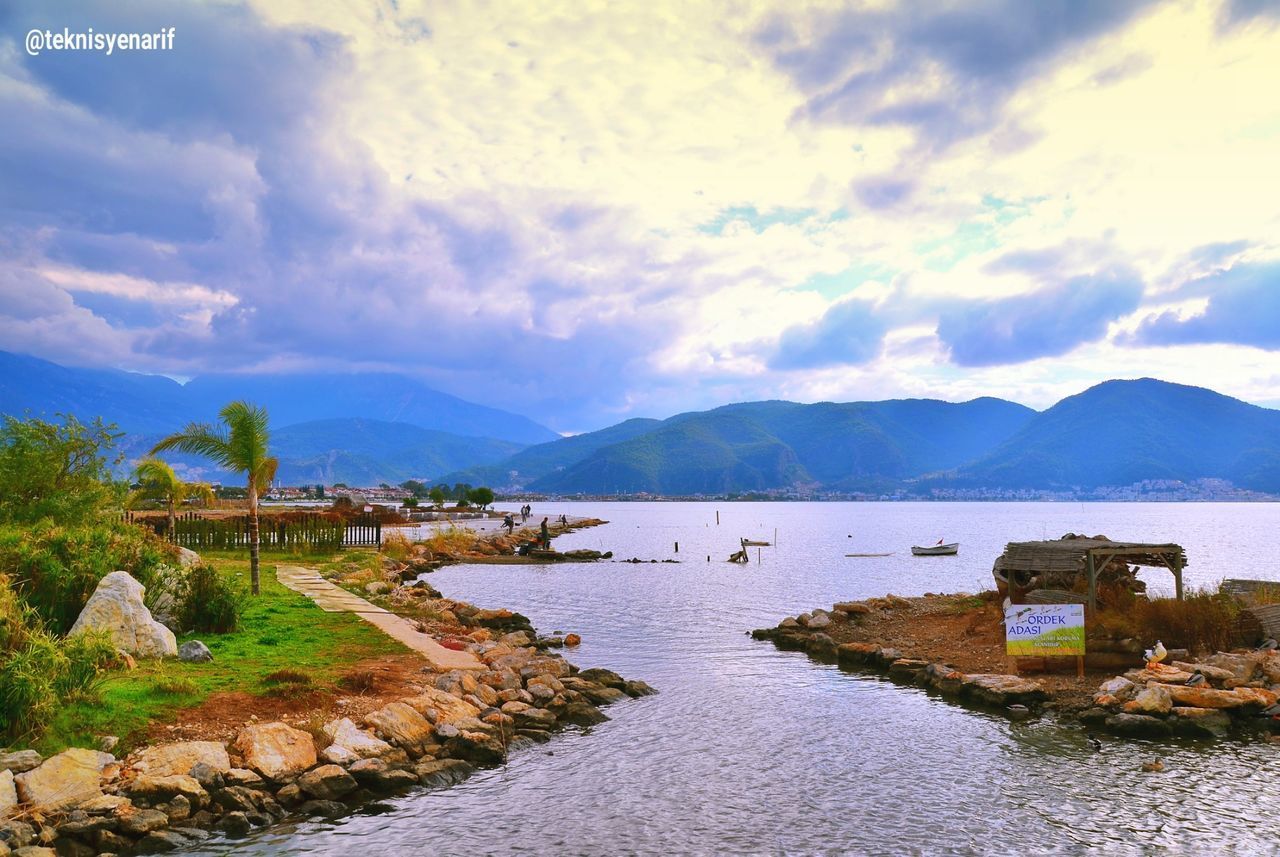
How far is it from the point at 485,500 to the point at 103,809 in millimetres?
151763

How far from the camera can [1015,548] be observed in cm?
2880

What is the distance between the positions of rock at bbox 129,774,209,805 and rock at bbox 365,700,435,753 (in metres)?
3.41

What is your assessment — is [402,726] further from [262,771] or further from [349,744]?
[262,771]

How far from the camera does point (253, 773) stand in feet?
42.5

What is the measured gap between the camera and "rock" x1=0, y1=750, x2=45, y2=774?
37.2ft

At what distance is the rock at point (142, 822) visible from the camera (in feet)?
37.1

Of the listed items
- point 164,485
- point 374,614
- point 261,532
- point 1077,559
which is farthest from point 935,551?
point 164,485

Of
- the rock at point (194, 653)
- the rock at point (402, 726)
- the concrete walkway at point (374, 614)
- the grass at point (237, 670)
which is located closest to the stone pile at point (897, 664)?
the concrete walkway at point (374, 614)

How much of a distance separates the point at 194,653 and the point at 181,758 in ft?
20.1

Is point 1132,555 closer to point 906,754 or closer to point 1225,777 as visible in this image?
point 1225,777

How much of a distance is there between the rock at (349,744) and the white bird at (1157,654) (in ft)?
65.1

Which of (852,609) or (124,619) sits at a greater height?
(124,619)

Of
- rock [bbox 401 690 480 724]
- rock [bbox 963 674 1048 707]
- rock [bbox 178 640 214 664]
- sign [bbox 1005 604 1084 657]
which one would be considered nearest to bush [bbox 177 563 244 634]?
rock [bbox 178 640 214 664]

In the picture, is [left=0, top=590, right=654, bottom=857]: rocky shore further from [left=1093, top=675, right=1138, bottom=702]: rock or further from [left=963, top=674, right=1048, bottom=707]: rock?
[left=1093, top=675, right=1138, bottom=702]: rock
